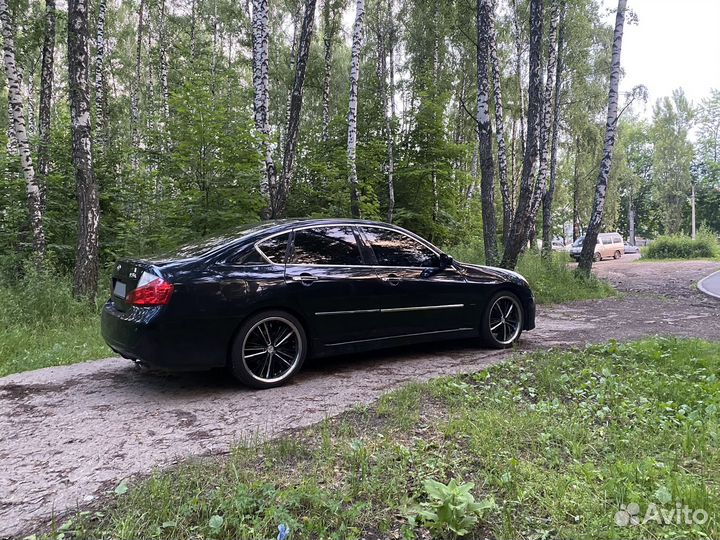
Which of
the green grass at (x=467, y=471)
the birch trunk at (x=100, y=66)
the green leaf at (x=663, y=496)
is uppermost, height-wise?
the birch trunk at (x=100, y=66)

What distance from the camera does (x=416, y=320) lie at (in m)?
5.17

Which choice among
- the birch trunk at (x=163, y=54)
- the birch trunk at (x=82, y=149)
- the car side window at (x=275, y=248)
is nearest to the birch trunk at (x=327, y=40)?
the birch trunk at (x=163, y=54)

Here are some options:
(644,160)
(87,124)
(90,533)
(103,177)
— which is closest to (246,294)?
(90,533)

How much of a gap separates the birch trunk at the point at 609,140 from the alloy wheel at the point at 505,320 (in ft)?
26.9

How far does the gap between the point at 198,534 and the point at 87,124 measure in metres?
8.54

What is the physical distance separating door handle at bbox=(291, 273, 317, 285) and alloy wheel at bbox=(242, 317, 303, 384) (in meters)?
0.42

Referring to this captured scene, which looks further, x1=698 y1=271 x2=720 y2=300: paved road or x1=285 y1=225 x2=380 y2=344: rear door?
x1=698 y1=271 x2=720 y2=300: paved road

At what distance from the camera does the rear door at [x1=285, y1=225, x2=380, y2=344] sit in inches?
174

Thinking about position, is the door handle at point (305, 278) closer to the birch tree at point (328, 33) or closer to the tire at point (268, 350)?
the tire at point (268, 350)

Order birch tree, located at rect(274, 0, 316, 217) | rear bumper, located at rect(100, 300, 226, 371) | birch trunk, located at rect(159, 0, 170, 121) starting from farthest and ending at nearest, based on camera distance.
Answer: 1. birch trunk, located at rect(159, 0, 170, 121)
2. birch tree, located at rect(274, 0, 316, 217)
3. rear bumper, located at rect(100, 300, 226, 371)

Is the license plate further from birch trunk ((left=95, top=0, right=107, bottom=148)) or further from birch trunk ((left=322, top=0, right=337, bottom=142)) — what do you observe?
birch trunk ((left=322, top=0, right=337, bottom=142))

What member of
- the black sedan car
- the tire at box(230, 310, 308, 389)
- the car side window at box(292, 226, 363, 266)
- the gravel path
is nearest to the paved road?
the gravel path

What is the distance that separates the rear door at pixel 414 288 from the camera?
16.3ft

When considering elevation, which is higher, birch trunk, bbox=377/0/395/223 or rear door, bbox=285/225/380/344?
birch trunk, bbox=377/0/395/223
